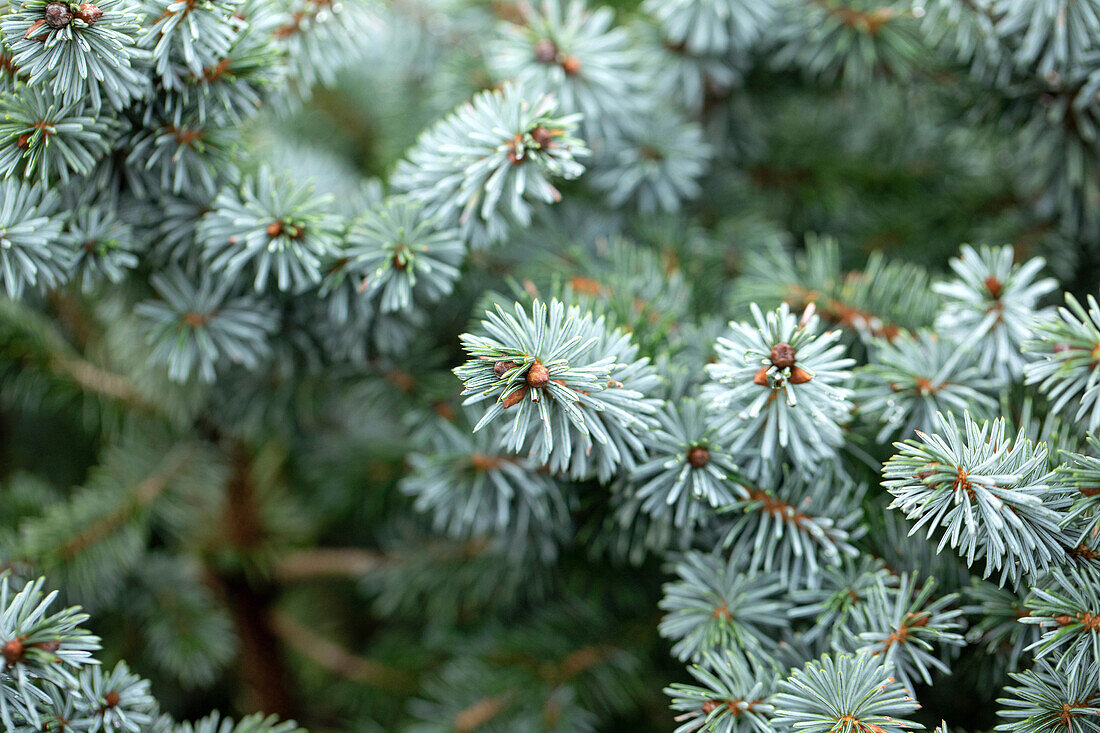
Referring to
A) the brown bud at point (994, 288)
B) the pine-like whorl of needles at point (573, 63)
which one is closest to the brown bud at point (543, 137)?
the pine-like whorl of needles at point (573, 63)

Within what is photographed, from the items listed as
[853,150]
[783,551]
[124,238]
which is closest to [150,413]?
[124,238]

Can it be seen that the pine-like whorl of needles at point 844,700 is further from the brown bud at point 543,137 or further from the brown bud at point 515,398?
the brown bud at point 543,137

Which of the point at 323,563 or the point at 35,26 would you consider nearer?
the point at 35,26

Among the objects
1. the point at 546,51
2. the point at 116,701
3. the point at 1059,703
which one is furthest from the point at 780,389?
the point at 116,701

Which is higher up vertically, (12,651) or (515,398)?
(515,398)

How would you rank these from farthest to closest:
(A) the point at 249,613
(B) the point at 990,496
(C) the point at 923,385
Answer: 1. (A) the point at 249,613
2. (C) the point at 923,385
3. (B) the point at 990,496

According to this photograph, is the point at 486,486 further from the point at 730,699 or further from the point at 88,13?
the point at 88,13

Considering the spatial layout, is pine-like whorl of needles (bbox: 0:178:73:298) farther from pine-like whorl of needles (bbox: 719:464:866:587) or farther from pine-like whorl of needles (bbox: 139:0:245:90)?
pine-like whorl of needles (bbox: 719:464:866:587)
